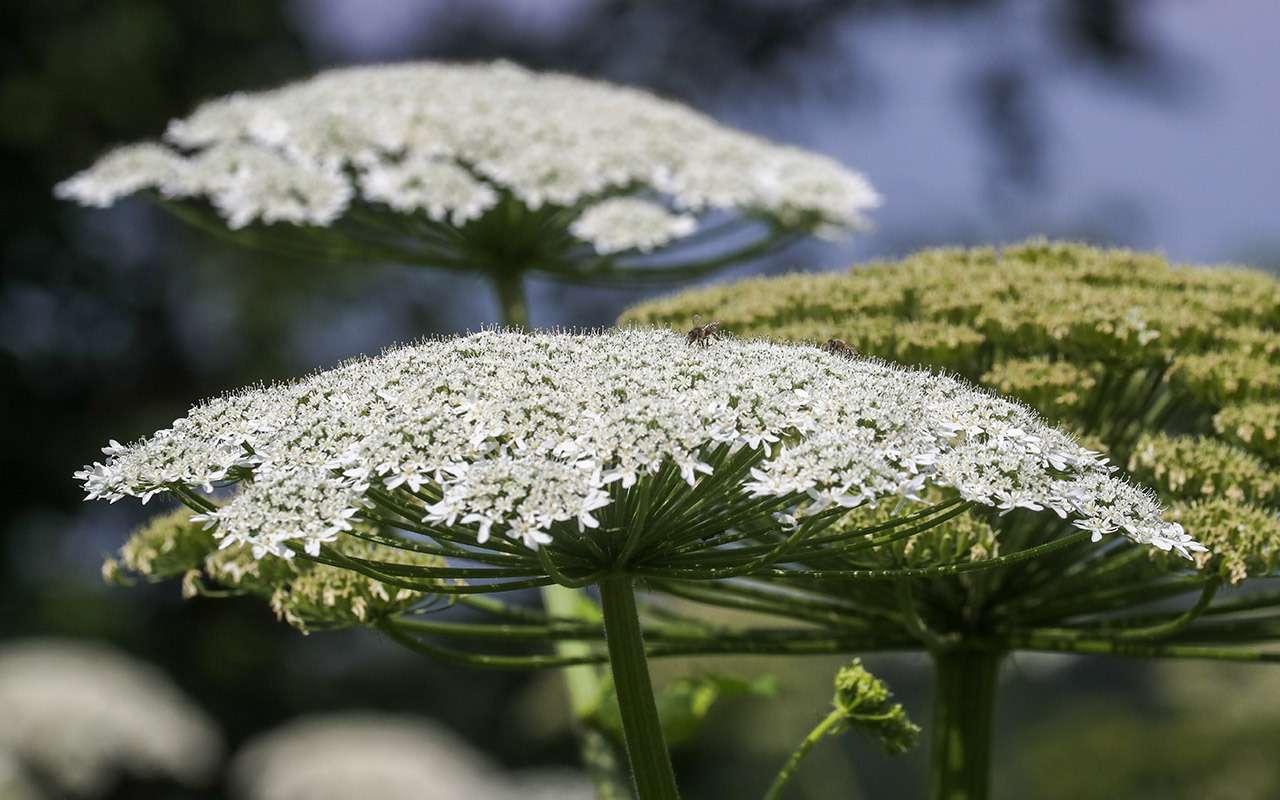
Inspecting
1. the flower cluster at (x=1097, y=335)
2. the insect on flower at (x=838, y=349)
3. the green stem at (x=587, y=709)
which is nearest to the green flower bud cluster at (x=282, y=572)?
the green stem at (x=587, y=709)

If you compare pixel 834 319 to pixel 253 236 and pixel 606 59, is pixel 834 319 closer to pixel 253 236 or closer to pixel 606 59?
pixel 253 236

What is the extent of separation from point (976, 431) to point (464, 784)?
15065 mm

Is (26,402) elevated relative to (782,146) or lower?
elevated

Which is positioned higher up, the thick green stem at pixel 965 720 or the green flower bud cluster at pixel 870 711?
the thick green stem at pixel 965 720

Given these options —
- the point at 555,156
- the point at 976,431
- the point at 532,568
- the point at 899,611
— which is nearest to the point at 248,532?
the point at 532,568

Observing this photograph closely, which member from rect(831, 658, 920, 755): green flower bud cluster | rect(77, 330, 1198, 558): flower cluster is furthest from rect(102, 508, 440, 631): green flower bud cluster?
rect(831, 658, 920, 755): green flower bud cluster

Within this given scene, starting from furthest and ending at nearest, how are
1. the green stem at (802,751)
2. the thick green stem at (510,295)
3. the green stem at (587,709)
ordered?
the thick green stem at (510,295)
the green stem at (587,709)
the green stem at (802,751)

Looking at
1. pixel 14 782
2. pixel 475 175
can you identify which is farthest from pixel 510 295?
pixel 14 782

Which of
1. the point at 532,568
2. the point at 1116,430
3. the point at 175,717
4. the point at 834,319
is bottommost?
the point at 532,568

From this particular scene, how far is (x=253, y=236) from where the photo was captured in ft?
24.8

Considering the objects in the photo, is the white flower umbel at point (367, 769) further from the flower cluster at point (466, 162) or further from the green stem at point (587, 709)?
the green stem at point (587, 709)

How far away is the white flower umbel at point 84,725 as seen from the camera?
14227 mm

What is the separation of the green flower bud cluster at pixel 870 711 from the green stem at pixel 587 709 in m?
1.45

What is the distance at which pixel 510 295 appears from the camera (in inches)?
288
